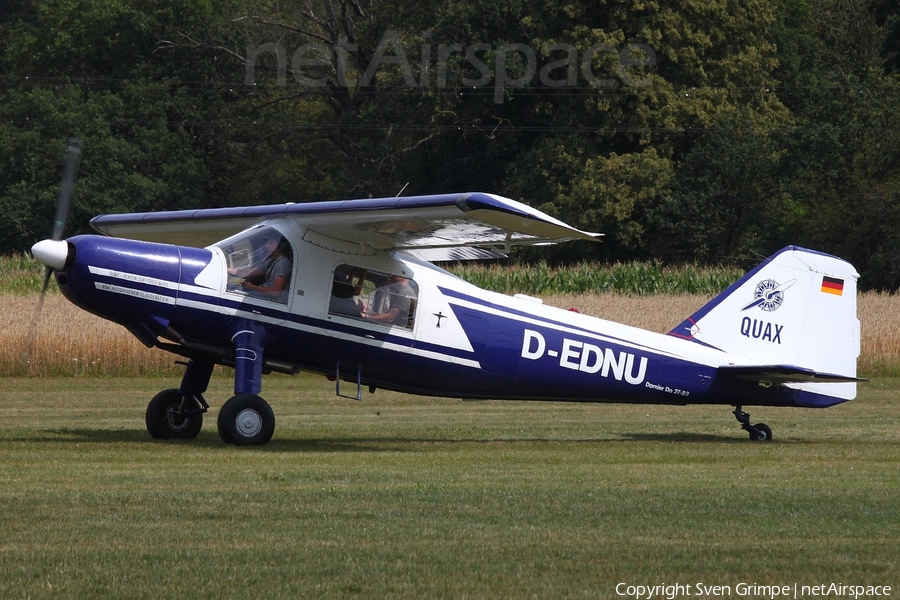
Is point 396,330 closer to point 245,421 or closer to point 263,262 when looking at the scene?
point 263,262

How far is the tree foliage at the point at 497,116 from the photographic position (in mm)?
48219

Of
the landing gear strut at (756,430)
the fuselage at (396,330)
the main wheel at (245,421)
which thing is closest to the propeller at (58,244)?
the fuselage at (396,330)

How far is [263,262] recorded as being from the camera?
13.2 meters

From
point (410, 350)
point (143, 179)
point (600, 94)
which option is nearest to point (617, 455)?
point (410, 350)

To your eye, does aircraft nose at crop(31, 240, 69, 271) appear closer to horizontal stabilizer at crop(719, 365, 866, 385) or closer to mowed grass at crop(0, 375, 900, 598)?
mowed grass at crop(0, 375, 900, 598)

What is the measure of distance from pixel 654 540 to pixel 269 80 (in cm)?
5274

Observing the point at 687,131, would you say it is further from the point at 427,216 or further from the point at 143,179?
the point at 427,216

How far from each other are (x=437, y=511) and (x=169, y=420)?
610 cm

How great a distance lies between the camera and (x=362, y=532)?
7879 mm

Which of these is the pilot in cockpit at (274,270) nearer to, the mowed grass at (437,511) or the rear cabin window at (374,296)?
the rear cabin window at (374,296)

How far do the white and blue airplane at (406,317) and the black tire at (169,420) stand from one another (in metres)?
0.02

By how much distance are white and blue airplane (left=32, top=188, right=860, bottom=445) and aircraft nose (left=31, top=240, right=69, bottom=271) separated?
2 centimetres

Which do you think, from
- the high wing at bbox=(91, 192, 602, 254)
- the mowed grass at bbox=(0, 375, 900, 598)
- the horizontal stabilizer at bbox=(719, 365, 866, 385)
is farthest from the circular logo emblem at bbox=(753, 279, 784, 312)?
the high wing at bbox=(91, 192, 602, 254)

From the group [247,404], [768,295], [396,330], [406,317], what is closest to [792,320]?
[768,295]
